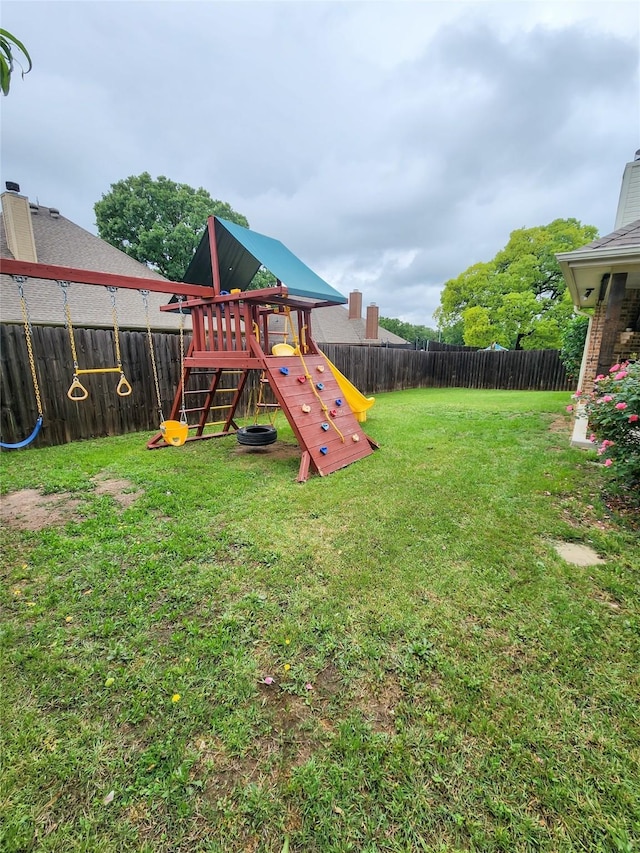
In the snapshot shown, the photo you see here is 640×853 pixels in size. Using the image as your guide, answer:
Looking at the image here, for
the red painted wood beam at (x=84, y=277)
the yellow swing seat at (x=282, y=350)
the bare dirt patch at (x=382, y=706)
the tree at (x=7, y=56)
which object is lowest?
the bare dirt patch at (x=382, y=706)

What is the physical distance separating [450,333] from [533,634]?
44274mm

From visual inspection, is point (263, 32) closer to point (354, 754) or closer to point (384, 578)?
point (384, 578)

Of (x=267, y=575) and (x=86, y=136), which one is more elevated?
(x=86, y=136)

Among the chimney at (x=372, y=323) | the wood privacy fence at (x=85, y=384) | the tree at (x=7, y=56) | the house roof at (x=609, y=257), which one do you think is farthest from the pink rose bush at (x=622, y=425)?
the chimney at (x=372, y=323)

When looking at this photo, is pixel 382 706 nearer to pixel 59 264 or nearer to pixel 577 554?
pixel 577 554

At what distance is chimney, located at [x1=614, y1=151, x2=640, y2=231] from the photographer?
327 inches

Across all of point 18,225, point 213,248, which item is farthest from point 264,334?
point 18,225

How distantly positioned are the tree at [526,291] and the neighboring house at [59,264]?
16.5m

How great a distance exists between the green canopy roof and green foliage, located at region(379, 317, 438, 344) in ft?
172

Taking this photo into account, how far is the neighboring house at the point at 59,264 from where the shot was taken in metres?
9.20

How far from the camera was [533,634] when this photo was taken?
73.5 inches

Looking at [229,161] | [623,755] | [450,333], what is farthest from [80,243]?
[450,333]

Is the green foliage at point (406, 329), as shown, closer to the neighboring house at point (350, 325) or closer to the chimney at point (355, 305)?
the chimney at point (355, 305)

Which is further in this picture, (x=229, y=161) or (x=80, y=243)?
(x=229, y=161)
